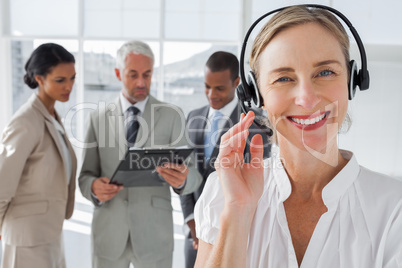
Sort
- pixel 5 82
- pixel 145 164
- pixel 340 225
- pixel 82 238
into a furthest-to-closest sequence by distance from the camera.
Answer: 1. pixel 5 82
2. pixel 82 238
3. pixel 145 164
4. pixel 340 225

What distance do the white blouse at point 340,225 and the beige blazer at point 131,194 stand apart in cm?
124

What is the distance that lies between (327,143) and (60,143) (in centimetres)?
176

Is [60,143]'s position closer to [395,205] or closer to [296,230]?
[296,230]

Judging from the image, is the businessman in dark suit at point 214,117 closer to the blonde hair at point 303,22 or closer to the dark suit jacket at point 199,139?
the dark suit jacket at point 199,139

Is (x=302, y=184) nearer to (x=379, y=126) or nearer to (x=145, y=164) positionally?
(x=145, y=164)

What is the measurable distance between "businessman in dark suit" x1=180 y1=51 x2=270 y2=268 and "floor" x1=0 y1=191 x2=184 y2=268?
1.37 m

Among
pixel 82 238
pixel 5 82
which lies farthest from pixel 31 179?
pixel 5 82

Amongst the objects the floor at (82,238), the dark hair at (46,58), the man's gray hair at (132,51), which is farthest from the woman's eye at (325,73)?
the floor at (82,238)

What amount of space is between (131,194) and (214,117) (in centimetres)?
71

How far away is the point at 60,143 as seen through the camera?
7.80 feet

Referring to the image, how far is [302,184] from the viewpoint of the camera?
115cm

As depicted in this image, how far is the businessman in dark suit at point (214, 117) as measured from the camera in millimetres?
2555

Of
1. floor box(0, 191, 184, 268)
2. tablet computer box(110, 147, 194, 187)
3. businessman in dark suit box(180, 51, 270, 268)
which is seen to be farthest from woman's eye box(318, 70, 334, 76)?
floor box(0, 191, 184, 268)

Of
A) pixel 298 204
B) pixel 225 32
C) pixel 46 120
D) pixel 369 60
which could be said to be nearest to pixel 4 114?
pixel 225 32
